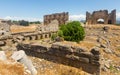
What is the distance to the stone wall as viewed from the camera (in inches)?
445

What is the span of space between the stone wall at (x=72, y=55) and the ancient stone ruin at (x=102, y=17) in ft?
104

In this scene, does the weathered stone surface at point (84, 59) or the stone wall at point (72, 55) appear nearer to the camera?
the stone wall at point (72, 55)

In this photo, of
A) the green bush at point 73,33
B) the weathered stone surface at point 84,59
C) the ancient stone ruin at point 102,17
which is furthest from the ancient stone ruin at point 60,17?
the weathered stone surface at point 84,59

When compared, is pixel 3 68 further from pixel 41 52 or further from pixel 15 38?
pixel 15 38

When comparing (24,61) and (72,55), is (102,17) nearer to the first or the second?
(72,55)

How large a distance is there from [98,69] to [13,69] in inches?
204

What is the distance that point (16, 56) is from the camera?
384 inches

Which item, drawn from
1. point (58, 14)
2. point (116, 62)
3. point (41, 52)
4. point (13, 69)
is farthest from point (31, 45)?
point (58, 14)

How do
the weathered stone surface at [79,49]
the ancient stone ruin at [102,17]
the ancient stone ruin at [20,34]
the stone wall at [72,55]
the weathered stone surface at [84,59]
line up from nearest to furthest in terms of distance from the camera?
the stone wall at [72,55] → the weathered stone surface at [84,59] → the weathered stone surface at [79,49] → the ancient stone ruin at [20,34] → the ancient stone ruin at [102,17]

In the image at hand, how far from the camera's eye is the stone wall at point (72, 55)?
11305 millimetres

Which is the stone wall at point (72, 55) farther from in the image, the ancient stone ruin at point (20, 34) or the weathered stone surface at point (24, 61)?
the ancient stone ruin at point (20, 34)

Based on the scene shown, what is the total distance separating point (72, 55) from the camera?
12.0 meters

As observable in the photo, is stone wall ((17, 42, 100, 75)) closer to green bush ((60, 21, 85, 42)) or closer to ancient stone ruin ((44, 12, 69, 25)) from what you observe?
green bush ((60, 21, 85, 42))

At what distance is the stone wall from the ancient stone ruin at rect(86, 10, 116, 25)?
31.7 m
